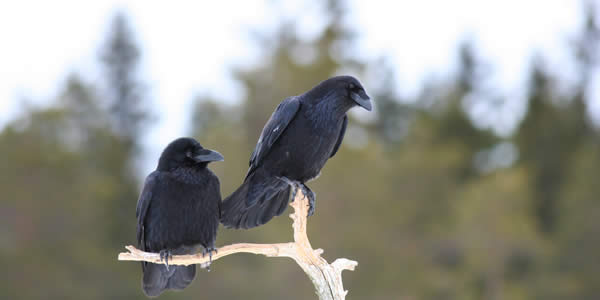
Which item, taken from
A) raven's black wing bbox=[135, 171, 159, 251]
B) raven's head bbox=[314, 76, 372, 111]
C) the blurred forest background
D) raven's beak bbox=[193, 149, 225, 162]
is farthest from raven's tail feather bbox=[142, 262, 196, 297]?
the blurred forest background

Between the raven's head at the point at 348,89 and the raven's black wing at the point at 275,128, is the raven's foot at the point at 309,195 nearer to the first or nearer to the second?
the raven's black wing at the point at 275,128

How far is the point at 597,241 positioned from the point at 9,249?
65.5 feet

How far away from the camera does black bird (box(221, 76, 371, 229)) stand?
6504 millimetres

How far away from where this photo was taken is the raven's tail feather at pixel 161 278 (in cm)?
652

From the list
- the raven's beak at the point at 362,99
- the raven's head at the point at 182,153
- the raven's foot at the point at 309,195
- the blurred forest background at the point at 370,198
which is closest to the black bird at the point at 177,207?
the raven's head at the point at 182,153

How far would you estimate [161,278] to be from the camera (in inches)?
259

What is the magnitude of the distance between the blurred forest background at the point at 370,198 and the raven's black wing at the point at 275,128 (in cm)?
1545

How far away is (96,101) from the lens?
37.9 meters

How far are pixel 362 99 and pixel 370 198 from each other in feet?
61.6

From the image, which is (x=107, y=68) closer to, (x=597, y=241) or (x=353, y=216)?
(x=353, y=216)

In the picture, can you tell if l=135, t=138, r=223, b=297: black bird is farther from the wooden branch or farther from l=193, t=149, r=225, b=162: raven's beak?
the wooden branch

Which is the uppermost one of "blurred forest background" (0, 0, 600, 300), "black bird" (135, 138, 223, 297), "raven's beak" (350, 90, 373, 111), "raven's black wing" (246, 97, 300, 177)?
"blurred forest background" (0, 0, 600, 300)

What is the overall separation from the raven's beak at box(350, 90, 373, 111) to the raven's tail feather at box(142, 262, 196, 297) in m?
2.07

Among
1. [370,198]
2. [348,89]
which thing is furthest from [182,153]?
[370,198]
